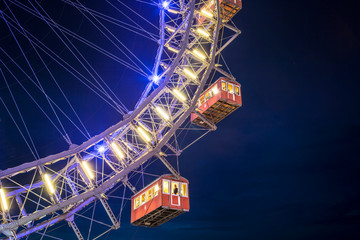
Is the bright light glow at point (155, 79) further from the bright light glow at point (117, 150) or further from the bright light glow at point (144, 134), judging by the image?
the bright light glow at point (117, 150)

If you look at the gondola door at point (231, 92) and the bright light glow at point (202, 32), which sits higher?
the bright light glow at point (202, 32)

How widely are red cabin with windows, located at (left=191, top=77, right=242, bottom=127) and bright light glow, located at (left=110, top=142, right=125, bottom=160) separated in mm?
5391

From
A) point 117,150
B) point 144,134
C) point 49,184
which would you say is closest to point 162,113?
point 144,134

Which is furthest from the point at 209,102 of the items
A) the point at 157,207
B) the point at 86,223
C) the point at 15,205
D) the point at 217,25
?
the point at 86,223

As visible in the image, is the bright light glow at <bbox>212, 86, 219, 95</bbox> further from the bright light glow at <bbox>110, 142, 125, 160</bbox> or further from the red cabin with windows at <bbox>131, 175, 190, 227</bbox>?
the bright light glow at <bbox>110, 142, 125, 160</bbox>

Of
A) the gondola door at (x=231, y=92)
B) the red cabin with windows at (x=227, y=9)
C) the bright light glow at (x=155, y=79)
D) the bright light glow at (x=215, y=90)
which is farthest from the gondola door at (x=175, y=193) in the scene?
the red cabin with windows at (x=227, y=9)

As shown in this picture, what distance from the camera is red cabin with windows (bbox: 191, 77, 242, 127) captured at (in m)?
23.3

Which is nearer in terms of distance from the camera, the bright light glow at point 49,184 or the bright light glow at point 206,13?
the bright light glow at point 49,184

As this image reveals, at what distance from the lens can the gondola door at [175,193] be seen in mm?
21000

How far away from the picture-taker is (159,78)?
79.1 feet

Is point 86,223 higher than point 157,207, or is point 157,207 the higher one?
point 86,223

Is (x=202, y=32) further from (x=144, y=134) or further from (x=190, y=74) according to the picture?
(x=144, y=134)

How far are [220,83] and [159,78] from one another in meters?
3.95

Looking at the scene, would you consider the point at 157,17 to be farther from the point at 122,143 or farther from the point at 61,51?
the point at 122,143
